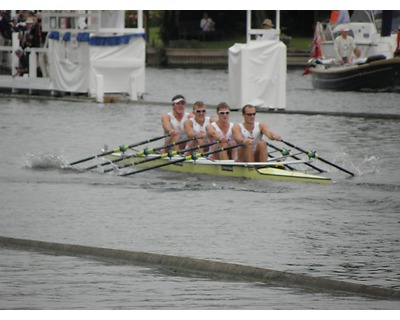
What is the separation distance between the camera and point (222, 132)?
2048cm

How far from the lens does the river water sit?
11.1 m

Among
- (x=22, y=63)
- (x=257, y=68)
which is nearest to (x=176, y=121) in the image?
(x=257, y=68)

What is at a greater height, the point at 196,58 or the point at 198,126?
the point at 198,126

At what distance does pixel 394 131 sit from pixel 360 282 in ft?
53.5

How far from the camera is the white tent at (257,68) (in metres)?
31.4

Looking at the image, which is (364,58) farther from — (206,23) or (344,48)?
(206,23)

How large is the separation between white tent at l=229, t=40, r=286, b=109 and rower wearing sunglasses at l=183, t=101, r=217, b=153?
34.2 feet

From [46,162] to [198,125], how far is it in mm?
2900

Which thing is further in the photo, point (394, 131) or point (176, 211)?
point (394, 131)

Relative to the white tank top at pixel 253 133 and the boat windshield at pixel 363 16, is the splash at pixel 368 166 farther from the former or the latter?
the boat windshield at pixel 363 16

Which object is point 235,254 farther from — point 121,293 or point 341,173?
point 341,173

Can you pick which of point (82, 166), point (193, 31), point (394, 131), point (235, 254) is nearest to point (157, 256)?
point (235, 254)

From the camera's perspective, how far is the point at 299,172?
20.0 m

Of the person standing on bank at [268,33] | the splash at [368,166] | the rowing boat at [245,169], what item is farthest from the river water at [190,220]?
the person standing on bank at [268,33]
